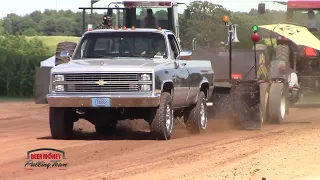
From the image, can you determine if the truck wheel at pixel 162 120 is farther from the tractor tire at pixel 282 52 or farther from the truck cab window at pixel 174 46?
the tractor tire at pixel 282 52

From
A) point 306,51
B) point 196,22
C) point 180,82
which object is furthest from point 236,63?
point 196,22

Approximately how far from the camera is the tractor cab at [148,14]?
21234mm

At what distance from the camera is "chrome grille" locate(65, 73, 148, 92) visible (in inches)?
541

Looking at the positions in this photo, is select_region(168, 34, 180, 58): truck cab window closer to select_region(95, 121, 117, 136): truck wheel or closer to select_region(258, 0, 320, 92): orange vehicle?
select_region(95, 121, 117, 136): truck wheel

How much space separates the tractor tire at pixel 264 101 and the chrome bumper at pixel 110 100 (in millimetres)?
4251

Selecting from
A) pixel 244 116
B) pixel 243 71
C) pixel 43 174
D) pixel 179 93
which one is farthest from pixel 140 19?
pixel 43 174

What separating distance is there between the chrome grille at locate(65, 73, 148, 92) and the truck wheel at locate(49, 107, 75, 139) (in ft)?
1.73

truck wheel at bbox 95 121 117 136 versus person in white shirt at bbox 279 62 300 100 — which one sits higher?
person in white shirt at bbox 279 62 300 100

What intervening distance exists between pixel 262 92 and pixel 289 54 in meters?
6.26

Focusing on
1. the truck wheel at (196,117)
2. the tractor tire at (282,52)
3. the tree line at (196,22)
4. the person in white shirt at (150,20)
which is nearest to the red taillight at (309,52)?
the tree line at (196,22)

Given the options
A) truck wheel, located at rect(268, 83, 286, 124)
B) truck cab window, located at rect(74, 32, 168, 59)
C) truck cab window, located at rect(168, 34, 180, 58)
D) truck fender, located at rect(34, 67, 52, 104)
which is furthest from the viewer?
truck fender, located at rect(34, 67, 52, 104)

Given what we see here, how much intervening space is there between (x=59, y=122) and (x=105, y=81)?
46.0 inches

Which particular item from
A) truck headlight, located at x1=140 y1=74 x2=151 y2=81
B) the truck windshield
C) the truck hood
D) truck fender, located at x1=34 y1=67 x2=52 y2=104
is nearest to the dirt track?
truck headlight, located at x1=140 y1=74 x2=151 y2=81

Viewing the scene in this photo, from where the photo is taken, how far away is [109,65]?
45.5ft
